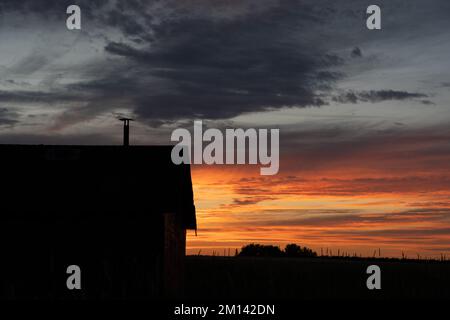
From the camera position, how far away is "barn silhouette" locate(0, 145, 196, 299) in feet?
72.6

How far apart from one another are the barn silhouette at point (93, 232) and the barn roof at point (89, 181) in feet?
0.11

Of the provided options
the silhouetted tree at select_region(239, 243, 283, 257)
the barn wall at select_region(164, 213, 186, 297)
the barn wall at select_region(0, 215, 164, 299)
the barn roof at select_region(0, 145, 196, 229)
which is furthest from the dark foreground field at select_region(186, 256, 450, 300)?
the silhouetted tree at select_region(239, 243, 283, 257)

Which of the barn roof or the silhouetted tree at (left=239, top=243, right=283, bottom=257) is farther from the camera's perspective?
the silhouetted tree at (left=239, top=243, right=283, bottom=257)

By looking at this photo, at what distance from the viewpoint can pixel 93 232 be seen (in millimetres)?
22703

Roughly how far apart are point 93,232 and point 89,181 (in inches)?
84.5

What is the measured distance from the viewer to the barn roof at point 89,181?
22.7 meters

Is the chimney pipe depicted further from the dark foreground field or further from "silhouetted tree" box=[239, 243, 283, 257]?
"silhouetted tree" box=[239, 243, 283, 257]

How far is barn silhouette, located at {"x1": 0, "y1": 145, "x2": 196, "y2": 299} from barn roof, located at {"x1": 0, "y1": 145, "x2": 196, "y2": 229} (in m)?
0.03

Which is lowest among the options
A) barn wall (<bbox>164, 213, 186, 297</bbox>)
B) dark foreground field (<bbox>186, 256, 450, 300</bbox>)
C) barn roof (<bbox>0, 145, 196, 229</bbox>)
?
dark foreground field (<bbox>186, 256, 450, 300</bbox>)

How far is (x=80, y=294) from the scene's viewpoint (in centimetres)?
2205

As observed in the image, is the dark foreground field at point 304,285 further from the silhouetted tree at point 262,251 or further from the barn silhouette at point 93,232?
the silhouetted tree at point 262,251

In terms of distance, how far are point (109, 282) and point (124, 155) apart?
533cm
